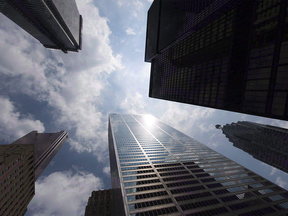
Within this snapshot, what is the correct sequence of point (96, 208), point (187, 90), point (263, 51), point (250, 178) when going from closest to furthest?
point (263, 51)
point (187, 90)
point (250, 178)
point (96, 208)

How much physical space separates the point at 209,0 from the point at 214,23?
439 inches

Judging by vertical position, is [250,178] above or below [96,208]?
above

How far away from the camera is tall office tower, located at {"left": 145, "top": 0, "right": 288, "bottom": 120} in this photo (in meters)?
28.6

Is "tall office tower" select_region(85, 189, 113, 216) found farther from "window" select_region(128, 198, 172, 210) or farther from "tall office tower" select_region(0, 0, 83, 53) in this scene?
"tall office tower" select_region(0, 0, 83, 53)

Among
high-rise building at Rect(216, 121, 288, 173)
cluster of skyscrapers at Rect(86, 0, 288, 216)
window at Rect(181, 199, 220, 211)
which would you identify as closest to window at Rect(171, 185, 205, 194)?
cluster of skyscrapers at Rect(86, 0, 288, 216)

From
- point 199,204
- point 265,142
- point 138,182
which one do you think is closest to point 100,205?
point 138,182

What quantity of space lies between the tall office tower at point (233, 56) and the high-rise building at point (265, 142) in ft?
489

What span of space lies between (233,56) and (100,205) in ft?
425

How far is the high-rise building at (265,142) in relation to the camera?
132 meters

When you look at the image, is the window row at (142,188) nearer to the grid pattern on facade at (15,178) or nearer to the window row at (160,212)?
the window row at (160,212)

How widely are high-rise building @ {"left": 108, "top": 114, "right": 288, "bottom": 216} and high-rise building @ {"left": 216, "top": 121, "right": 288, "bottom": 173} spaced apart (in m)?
91.6

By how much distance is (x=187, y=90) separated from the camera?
61188mm

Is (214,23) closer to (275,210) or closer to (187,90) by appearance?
(187,90)

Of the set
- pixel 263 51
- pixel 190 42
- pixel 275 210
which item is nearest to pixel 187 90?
pixel 190 42
